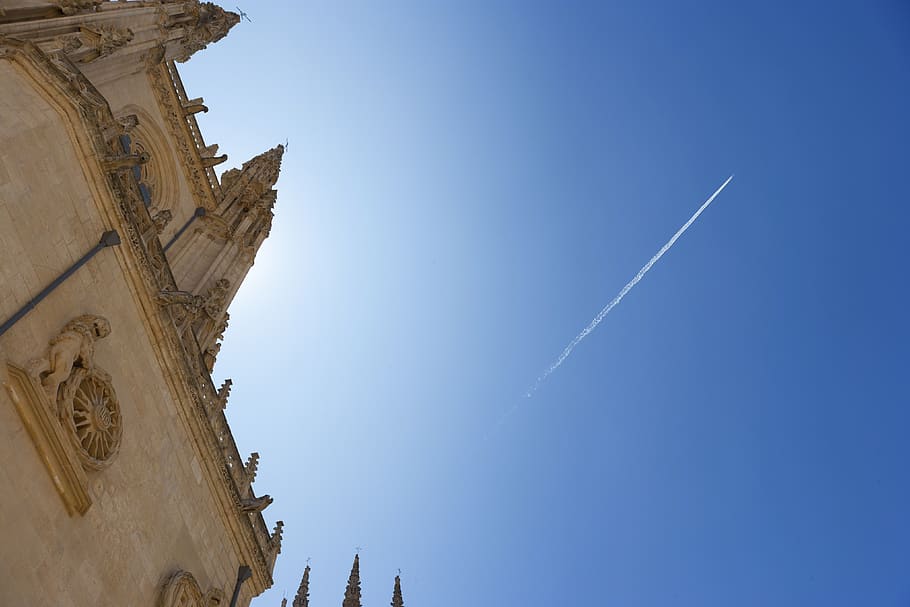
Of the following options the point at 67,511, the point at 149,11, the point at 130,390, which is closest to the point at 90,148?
the point at 130,390

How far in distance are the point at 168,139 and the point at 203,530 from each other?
15839mm

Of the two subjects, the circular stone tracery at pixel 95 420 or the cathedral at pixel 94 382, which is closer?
the cathedral at pixel 94 382

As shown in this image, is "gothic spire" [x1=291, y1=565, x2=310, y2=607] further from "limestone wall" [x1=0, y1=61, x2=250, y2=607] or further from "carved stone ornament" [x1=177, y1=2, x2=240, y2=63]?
"carved stone ornament" [x1=177, y1=2, x2=240, y2=63]

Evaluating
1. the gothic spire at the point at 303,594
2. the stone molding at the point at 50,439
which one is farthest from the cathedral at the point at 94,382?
the gothic spire at the point at 303,594

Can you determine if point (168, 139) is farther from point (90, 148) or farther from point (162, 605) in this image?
point (162, 605)

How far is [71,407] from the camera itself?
10.0 metres

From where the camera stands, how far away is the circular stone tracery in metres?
10.1

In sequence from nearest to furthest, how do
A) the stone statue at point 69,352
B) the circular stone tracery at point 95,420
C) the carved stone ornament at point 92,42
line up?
the stone statue at point 69,352 → the circular stone tracery at point 95,420 → the carved stone ornament at point 92,42

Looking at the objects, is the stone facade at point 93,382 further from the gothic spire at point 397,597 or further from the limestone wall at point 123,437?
the gothic spire at point 397,597

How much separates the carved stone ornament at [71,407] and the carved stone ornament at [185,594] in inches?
105

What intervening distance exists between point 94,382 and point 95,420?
671mm

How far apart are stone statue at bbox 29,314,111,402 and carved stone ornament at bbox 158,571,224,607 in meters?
4.24

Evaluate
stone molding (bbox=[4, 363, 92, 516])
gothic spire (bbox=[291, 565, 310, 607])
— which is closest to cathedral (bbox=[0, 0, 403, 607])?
stone molding (bbox=[4, 363, 92, 516])

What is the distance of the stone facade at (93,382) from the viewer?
9.18 meters
